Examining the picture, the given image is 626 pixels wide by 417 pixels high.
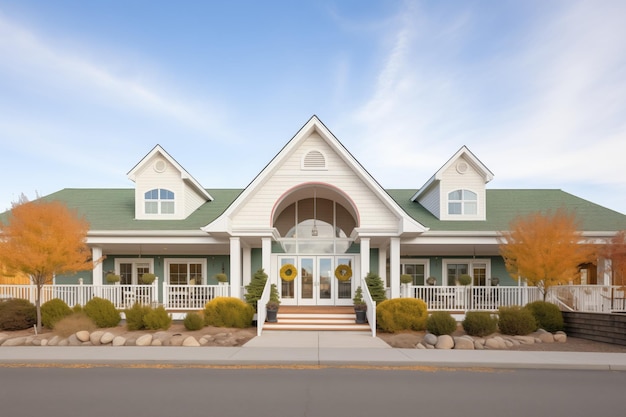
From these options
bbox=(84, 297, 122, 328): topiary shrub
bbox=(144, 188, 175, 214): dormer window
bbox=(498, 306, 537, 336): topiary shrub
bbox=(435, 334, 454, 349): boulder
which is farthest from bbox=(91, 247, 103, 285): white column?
bbox=(498, 306, 537, 336): topiary shrub

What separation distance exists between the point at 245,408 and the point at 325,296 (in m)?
12.7

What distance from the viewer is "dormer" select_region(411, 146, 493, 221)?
67.6 ft

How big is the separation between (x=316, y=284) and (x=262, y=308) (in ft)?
14.5

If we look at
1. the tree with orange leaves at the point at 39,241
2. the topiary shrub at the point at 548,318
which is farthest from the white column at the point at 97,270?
the topiary shrub at the point at 548,318

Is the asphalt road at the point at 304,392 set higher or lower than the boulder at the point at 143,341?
higher

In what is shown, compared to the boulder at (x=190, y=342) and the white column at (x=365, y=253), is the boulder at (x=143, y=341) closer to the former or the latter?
the boulder at (x=190, y=342)

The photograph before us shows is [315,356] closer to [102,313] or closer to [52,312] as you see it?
[102,313]

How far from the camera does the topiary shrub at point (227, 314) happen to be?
52.4 feet

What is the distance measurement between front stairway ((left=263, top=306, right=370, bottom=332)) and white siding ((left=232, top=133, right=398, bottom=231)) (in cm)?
365

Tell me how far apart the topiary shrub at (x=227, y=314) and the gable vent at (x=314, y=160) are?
620 centimetres

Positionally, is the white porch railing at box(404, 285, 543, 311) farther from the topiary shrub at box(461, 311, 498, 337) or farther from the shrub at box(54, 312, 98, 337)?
the shrub at box(54, 312, 98, 337)

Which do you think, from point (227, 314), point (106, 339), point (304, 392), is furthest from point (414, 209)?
point (304, 392)

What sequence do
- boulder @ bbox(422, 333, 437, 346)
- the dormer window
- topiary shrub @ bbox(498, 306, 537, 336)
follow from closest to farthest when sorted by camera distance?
boulder @ bbox(422, 333, 437, 346)
topiary shrub @ bbox(498, 306, 537, 336)
the dormer window

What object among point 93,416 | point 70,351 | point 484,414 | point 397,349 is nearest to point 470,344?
point 397,349
